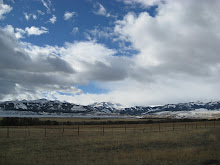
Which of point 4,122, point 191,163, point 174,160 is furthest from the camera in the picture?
point 4,122

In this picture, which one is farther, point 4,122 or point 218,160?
point 4,122

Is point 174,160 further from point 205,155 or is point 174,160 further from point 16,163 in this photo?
point 16,163

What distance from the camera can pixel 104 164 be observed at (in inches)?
652

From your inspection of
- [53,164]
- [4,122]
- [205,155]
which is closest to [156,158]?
[205,155]

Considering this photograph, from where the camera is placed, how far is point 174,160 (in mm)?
17359

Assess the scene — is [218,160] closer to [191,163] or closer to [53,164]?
[191,163]

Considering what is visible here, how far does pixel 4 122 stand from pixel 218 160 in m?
89.2

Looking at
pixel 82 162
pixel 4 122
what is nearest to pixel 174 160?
pixel 82 162

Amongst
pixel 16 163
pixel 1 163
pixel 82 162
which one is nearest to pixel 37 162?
pixel 16 163

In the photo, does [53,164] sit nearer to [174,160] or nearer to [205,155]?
[174,160]

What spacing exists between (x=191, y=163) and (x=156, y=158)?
3.30 metres

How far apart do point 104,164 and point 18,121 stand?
282 feet

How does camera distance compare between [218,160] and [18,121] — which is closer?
[218,160]

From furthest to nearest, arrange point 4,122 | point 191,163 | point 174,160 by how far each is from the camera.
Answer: point 4,122, point 174,160, point 191,163
